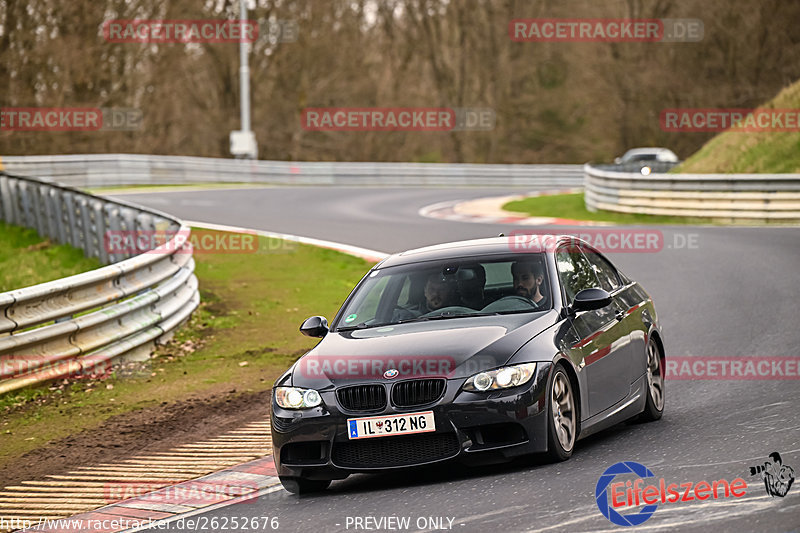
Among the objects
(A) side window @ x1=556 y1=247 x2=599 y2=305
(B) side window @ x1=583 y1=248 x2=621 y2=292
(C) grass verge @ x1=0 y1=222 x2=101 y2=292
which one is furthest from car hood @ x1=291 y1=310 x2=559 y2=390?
(C) grass verge @ x1=0 y1=222 x2=101 y2=292

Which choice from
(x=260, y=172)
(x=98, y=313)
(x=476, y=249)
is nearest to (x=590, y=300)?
(x=476, y=249)

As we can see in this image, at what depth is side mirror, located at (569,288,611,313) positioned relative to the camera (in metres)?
→ 8.13

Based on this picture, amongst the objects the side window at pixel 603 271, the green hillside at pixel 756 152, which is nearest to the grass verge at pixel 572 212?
the green hillside at pixel 756 152

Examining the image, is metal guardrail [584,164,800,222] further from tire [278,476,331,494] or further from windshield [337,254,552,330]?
tire [278,476,331,494]

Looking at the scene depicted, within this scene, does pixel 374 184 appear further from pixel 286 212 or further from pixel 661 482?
pixel 661 482

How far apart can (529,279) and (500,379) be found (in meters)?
1.39

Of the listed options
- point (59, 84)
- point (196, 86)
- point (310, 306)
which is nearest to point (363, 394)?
point (310, 306)

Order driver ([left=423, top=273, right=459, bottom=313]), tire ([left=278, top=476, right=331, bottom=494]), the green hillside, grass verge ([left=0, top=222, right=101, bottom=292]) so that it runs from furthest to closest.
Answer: the green hillside
grass verge ([left=0, top=222, right=101, bottom=292])
driver ([left=423, top=273, right=459, bottom=313])
tire ([left=278, top=476, right=331, bottom=494])

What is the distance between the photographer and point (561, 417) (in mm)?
7605

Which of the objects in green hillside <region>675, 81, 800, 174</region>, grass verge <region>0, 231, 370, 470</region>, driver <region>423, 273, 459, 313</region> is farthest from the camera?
green hillside <region>675, 81, 800, 174</region>

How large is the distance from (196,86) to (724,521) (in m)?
55.9

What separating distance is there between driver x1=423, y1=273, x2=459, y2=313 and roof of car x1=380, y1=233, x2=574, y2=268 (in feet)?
0.77

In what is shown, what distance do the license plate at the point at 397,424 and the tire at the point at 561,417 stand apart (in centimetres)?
70

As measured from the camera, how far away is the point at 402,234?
24047 millimetres
